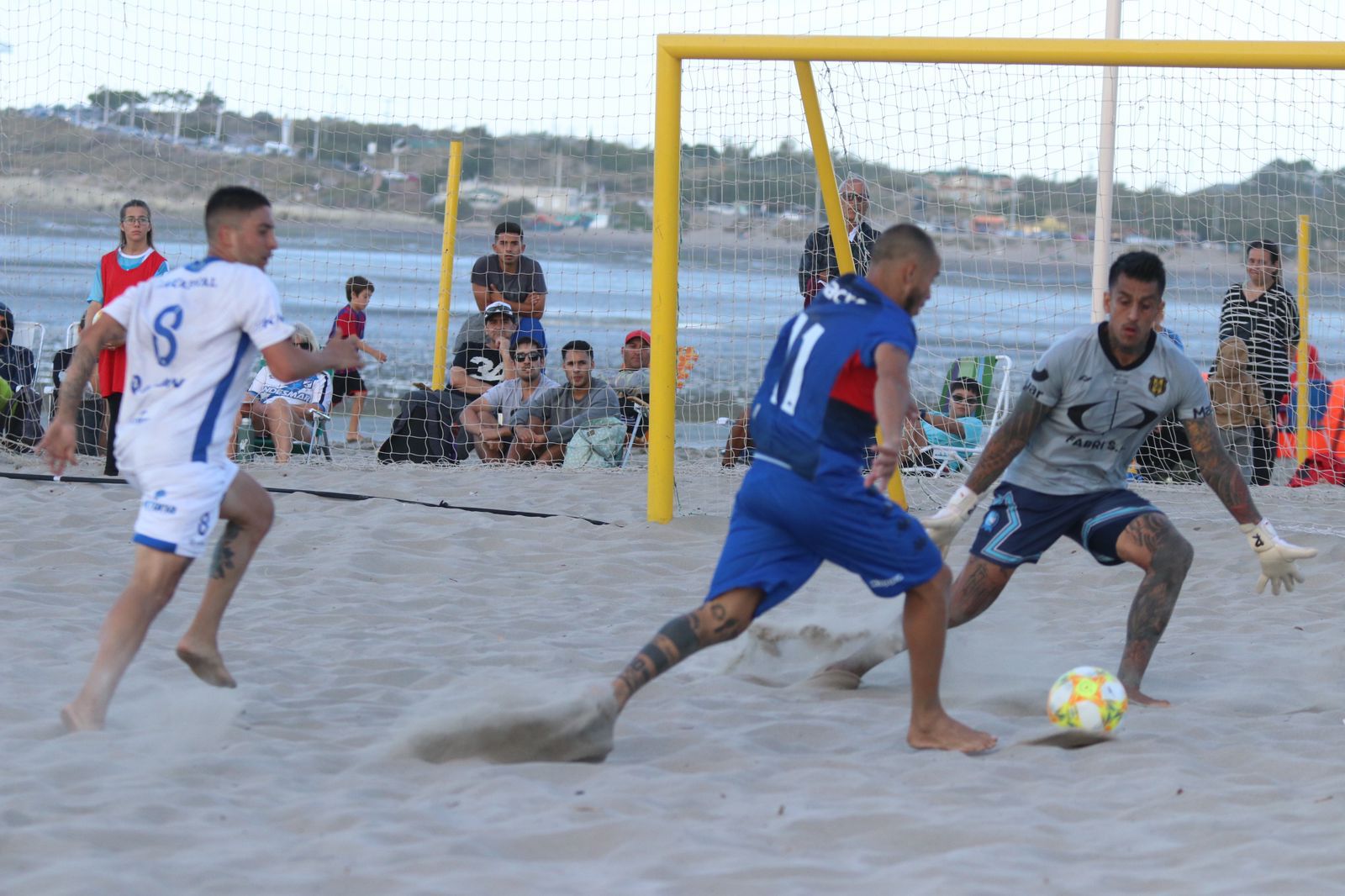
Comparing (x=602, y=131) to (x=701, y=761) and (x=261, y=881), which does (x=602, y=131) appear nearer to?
(x=701, y=761)

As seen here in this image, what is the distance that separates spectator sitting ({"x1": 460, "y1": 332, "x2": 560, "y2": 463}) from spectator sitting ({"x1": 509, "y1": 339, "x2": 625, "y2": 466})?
88 millimetres

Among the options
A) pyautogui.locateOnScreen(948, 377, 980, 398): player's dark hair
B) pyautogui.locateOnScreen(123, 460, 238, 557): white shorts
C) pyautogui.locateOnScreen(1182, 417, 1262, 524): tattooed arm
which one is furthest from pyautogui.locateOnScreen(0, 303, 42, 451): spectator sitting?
pyautogui.locateOnScreen(1182, 417, 1262, 524): tattooed arm

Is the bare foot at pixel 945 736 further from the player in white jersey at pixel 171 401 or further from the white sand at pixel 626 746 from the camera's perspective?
the player in white jersey at pixel 171 401

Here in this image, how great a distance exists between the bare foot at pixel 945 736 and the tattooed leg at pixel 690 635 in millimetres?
627

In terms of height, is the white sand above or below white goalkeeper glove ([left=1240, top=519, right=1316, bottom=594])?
below

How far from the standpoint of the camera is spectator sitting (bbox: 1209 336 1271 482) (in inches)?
349

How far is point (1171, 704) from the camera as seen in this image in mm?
4680

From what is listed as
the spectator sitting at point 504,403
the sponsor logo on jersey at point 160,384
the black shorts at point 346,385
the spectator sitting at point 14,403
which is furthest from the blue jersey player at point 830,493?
the black shorts at point 346,385

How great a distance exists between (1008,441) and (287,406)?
281 inches

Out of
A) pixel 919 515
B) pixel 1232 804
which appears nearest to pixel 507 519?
pixel 919 515

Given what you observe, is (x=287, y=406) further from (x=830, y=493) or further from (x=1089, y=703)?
(x=1089, y=703)

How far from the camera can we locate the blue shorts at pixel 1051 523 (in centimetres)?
468

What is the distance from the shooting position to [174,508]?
3908 millimetres

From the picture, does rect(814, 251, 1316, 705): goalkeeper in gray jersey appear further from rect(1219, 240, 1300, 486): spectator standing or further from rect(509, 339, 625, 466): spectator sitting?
rect(509, 339, 625, 466): spectator sitting
